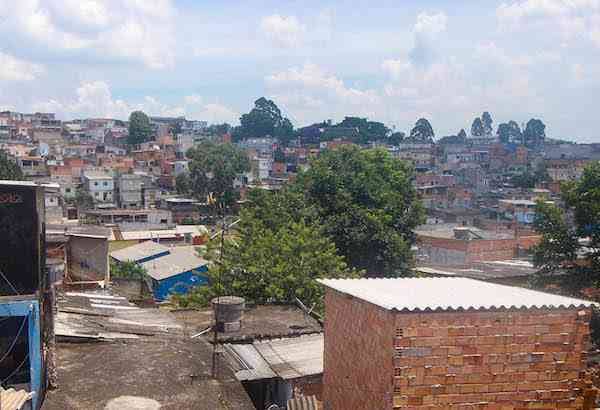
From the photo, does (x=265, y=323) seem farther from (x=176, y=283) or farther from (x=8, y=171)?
(x=8, y=171)

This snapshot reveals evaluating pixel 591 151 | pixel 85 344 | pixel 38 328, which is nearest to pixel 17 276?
pixel 38 328

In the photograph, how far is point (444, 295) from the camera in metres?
7.38

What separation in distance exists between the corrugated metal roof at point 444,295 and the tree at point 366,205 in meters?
15.8

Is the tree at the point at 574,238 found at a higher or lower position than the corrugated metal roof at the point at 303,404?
higher

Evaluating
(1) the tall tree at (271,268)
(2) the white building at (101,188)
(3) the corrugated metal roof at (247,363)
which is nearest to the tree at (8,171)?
(2) the white building at (101,188)

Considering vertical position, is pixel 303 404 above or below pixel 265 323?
above

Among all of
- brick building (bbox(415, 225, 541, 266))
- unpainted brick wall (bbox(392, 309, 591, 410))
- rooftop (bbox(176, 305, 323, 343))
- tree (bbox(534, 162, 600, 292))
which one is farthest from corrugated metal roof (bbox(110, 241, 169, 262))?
unpainted brick wall (bbox(392, 309, 591, 410))

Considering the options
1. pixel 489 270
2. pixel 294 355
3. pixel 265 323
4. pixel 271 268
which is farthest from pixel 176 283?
pixel 294 355

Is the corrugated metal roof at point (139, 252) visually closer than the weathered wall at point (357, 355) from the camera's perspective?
No

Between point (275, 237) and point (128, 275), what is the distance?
1130cm

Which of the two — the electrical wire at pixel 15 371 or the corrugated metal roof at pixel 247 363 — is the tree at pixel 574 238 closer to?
the corrugated metal roof at pixel 247 363

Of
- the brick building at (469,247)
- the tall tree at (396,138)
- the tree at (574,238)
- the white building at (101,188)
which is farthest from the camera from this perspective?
the tall tree at (396,138)

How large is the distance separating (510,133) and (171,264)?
113894mm

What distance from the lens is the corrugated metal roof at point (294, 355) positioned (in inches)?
408
